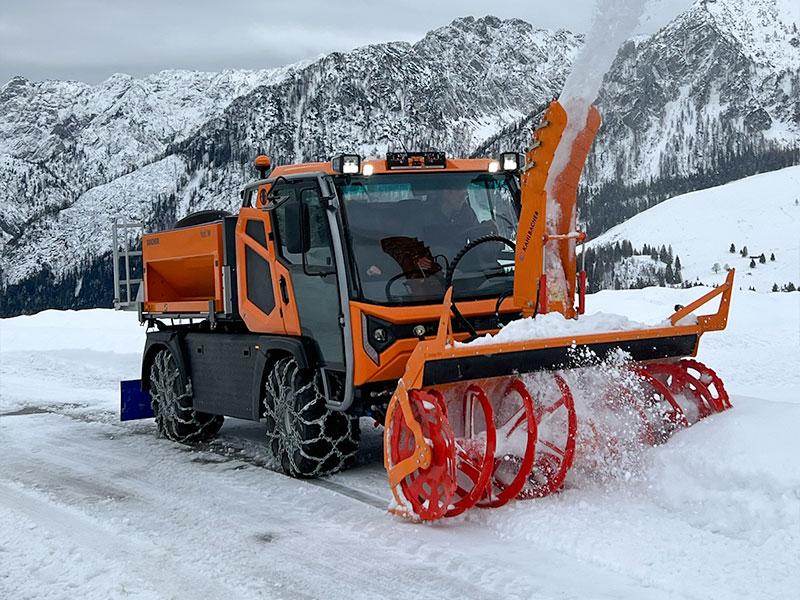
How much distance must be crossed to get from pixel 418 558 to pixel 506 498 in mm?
852

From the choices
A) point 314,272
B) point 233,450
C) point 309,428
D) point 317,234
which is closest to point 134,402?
point 233,450

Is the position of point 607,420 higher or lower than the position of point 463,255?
lower

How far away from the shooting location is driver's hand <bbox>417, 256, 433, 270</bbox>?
656cm

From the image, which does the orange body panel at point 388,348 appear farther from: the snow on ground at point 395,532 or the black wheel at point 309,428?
the snow on ground at point 395,532

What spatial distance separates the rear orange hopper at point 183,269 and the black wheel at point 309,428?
152 centimetres

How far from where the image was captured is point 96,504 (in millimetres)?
6496

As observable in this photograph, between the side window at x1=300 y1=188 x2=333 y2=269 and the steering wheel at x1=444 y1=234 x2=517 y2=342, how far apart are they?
846 millimetres

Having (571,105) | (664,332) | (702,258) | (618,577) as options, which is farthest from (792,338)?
(702,258)

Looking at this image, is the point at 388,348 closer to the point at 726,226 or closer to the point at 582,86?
the point at 582,86

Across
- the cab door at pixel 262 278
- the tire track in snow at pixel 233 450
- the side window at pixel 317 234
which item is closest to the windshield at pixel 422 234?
the side window at pixel 317 234

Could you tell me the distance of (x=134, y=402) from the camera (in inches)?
398

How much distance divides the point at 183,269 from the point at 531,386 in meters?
4.69

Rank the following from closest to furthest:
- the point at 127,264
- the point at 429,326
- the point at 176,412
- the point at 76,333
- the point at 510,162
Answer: the point at 429,326
the point at 510,162
the point at 176,412
the point at 127,264
the point at 76,333

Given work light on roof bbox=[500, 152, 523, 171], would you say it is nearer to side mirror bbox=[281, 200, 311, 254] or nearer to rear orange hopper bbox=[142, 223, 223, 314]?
side mirror bbox=[281, 200, 311, 254]
